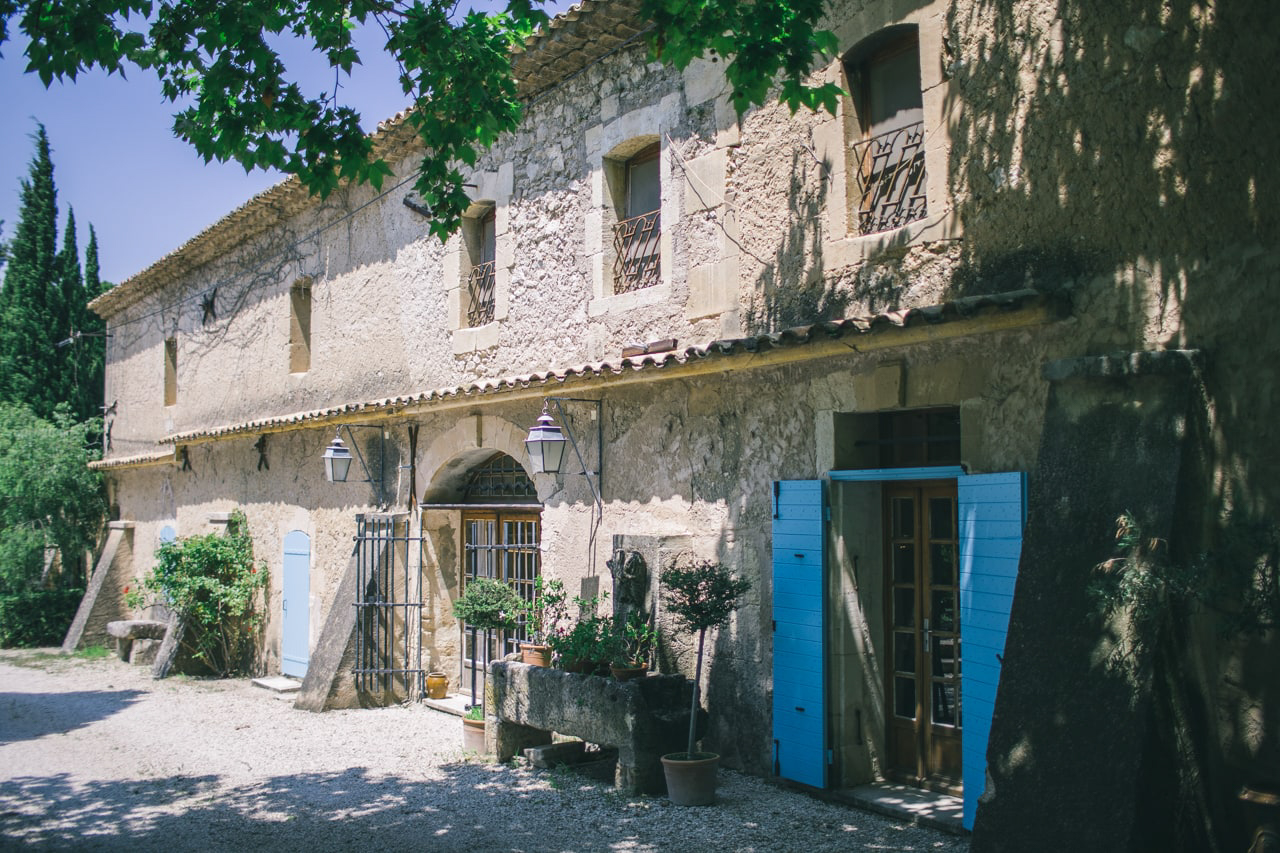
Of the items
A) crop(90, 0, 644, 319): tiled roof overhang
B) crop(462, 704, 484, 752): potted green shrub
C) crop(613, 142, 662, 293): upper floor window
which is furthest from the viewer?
crop(613, 142, 662, 293): upper floor window

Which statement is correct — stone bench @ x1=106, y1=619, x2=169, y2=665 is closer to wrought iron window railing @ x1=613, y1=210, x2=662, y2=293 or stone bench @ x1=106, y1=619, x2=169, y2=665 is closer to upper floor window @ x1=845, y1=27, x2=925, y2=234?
wrought iron window railing @ x1=613, y1=210, x2=662, y2=293

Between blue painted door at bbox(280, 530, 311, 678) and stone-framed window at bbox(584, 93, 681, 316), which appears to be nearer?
stone-framed window at bbox(584, 93, 681, 316)

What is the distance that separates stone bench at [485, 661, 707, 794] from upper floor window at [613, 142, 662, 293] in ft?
10.3

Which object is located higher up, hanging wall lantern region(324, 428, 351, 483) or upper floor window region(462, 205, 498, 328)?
upper floor window region(462, 205, 498, 328)

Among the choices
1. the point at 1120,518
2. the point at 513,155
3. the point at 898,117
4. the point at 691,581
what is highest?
the point at 513,155

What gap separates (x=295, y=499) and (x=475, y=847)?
7716 mm

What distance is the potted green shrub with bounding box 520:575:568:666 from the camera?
7578 millimetres

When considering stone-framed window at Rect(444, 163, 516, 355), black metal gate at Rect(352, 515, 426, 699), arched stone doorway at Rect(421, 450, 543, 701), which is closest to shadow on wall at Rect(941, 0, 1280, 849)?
stone-framed window at Rect(444, 163, 516, 355)

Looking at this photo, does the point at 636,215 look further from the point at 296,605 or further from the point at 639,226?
the point at 296,605

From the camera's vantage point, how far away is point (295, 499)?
1252 cm

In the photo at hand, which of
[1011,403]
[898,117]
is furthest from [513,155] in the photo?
[1011,403]

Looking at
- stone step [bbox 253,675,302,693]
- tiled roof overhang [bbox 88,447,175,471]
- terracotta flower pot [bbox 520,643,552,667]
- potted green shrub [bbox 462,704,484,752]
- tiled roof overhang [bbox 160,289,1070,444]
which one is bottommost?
stone step [bbox 253,675,302,693]

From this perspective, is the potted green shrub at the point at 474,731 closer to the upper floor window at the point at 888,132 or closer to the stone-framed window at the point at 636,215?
the stone-framed window at the point at 636,215

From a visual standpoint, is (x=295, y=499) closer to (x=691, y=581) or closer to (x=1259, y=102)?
(x=691, y=581)
